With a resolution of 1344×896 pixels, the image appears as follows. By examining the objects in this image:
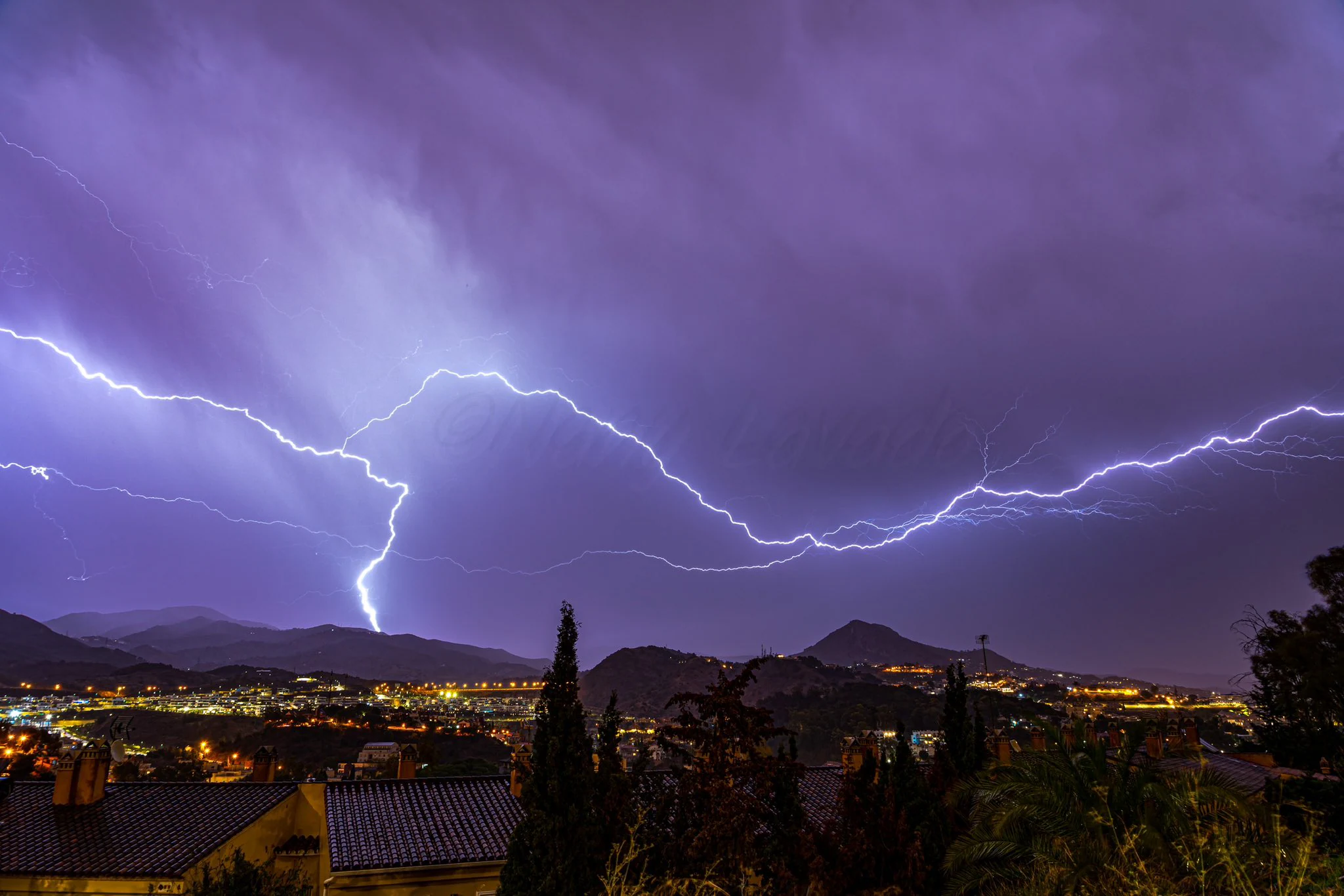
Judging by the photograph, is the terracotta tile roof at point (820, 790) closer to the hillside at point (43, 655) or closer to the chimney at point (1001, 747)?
the chimney at point (1001, 747)

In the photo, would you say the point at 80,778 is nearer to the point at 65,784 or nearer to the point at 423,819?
the point at 65,784

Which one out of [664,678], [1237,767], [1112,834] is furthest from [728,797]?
[664,678]

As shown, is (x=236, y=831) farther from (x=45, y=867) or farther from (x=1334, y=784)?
(x=1334, y=784)

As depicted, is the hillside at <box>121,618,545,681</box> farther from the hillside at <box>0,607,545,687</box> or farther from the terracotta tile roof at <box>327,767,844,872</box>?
the terracotta tile roof at <box>327,767,844,872</box>

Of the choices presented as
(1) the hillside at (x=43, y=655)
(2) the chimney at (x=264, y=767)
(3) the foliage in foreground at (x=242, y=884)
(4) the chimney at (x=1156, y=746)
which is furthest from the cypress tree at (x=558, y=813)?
(1) the hillside at (x=43, y=655)

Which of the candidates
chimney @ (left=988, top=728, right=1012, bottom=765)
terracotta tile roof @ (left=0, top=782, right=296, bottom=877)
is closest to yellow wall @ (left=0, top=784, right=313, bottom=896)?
terracotta tile roof @ (left=0, top=782, right=296, bottom=877)

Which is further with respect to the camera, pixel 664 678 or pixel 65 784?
pixel 664 678
